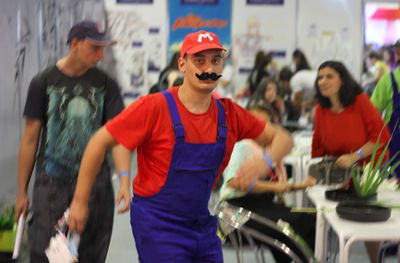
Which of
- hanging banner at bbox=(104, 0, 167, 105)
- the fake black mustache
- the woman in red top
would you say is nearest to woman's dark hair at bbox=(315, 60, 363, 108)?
the woman in red top

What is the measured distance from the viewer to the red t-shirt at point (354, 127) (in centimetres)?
376

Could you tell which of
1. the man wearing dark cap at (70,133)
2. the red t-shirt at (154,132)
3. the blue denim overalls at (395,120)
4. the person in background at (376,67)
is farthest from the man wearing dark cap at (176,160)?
the person in background at (376,67)

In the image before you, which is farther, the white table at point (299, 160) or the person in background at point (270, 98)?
the person in background at point (270, 98)

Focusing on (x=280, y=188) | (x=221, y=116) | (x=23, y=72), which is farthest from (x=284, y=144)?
(x=23, y=72)

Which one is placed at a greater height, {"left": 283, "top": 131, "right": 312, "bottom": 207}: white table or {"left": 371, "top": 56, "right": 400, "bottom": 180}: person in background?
{"left": 371, "top": 56, "right": 400, "bottom": 180}: person in background

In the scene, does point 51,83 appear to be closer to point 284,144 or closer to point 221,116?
point 221,116

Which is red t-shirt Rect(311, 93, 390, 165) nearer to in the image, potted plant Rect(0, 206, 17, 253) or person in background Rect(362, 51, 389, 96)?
potted plant Rect(0, 206, 17, 253)

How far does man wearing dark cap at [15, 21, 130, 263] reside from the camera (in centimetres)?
258

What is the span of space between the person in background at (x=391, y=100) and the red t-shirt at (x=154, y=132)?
96.7 inches

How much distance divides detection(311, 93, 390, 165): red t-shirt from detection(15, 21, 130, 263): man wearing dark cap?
1.74 m

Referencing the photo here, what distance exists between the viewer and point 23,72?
4.77 meters

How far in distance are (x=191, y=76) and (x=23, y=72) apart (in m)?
3.11

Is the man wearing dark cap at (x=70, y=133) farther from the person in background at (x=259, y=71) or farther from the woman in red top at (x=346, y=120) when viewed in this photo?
the person in background at (x=259, y=71)

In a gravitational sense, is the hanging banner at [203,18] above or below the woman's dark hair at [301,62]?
above
